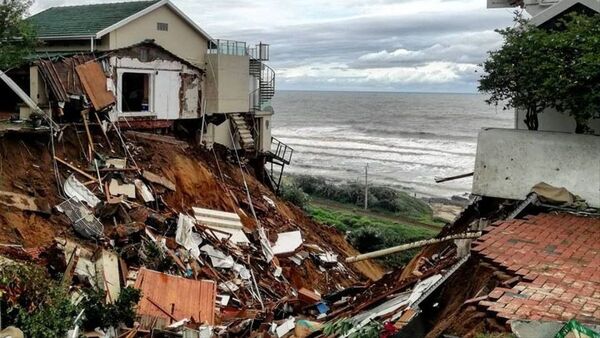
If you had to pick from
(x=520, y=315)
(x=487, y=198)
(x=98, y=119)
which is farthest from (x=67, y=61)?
(x=520, y=315)

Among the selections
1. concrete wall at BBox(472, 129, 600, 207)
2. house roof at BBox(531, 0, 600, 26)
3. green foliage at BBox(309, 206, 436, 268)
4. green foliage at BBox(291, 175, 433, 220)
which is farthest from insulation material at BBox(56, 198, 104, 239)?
green foliage at BBox(291, 175, 433, 220)

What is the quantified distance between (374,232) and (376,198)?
13.3 metres

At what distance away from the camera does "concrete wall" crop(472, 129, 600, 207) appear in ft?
35.9

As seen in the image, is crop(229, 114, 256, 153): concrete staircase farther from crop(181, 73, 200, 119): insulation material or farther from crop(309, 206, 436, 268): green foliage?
crop(309, 206, 436, 268): green foliage

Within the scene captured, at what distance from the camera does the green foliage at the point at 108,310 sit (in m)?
9.82

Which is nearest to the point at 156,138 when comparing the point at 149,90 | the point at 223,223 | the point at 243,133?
the point at 149,90

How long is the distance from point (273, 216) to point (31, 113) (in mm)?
7993

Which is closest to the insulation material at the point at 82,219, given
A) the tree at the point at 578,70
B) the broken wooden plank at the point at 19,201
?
the broken wooden plank at the point at 19,201

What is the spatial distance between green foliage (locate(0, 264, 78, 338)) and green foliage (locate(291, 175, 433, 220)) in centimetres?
3016

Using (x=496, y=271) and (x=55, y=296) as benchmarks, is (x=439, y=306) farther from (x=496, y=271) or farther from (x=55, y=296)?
(x=55, y=296)

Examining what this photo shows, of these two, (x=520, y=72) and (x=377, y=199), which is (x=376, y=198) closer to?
(x=377, y=199)

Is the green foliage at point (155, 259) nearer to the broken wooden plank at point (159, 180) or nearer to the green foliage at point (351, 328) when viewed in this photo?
the broken wooden plank at point (159, 180)

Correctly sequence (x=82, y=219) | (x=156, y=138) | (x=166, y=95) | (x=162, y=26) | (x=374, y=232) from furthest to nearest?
(x=374, y=232) → (x=162, y=26) → (x=166, y=95) → (x=156, y=138) → (x=82, y=219)

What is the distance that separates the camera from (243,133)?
86.8 feet
